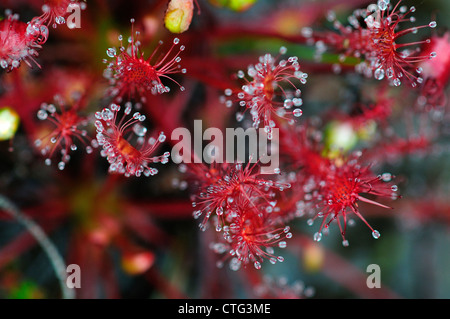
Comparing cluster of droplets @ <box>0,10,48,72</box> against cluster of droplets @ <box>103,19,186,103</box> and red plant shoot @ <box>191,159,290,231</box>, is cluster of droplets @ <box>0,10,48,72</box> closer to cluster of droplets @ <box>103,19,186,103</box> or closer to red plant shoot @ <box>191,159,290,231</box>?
cluster of droplets @ <box>103,19,186,103</box>

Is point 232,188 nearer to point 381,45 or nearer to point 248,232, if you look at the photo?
point 248,232

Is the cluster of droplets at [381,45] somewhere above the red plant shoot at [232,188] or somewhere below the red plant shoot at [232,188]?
above

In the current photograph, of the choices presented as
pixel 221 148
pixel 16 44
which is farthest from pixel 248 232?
pixel 16 44

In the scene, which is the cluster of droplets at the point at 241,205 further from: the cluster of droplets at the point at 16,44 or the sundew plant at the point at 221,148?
the cluster of droplets at the point at 16,44

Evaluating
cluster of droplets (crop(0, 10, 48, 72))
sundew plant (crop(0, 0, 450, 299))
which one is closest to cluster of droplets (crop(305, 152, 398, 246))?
sundew plant (crop(0, 0, 450, 299))

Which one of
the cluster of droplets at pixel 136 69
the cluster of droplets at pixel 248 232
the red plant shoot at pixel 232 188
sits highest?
the cluster of droplets at pixel 136 69

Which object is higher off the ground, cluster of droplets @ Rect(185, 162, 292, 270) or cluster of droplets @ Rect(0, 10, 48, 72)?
cluster of droplets @ Rect(0, 10, 48, 72)

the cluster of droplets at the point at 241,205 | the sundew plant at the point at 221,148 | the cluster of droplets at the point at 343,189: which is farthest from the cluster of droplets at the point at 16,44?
the cluster of droplets at the point at 343,189
